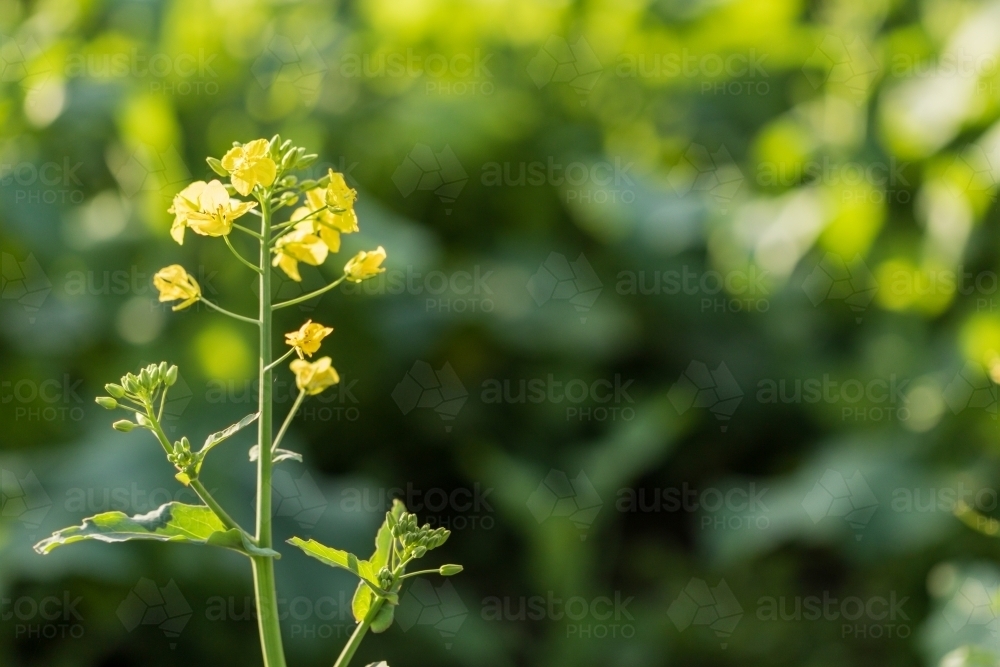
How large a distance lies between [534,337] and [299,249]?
171cm

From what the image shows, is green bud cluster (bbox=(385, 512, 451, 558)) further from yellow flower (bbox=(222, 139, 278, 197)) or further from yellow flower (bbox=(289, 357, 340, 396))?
yellow flower (bbox=(222, 139, 278, 197))

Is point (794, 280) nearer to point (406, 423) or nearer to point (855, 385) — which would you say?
point (855, 385)

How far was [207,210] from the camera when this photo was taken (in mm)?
570

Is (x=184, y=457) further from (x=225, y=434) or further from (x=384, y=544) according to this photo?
(x=384, y=544)

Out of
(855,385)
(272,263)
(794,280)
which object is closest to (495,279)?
(794,280)

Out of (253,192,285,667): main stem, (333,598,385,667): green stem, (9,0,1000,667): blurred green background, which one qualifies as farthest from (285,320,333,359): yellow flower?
(9,0,1000,667): blurred green background

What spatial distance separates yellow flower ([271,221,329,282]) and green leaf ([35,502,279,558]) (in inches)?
5.7

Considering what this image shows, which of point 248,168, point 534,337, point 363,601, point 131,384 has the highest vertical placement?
point 248,168

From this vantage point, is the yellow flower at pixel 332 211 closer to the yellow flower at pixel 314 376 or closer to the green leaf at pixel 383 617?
the yellow flower at pixel 314 376

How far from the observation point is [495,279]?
7.88 ft

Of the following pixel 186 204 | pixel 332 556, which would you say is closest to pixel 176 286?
pixel 186 204

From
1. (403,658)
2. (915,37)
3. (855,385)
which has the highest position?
(915,37)

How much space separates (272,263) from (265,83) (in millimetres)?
2120

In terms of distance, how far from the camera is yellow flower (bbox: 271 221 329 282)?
1.98 feet
